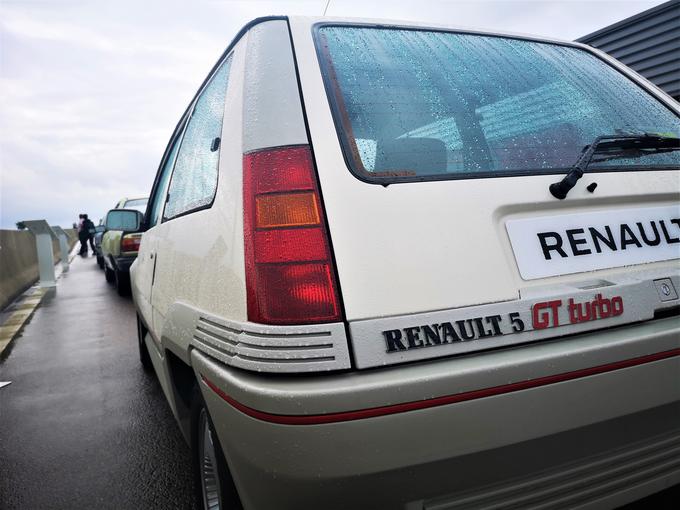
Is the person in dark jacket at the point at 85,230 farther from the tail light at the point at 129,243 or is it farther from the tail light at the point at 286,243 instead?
the tail light at the point at 286,243

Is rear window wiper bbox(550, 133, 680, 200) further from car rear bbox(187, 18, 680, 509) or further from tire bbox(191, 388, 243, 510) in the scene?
tire bbox(191, 388, 243, 510)

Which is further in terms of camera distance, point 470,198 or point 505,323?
point 470,198

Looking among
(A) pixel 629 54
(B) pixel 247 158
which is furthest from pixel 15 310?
(A) pixel 629 54

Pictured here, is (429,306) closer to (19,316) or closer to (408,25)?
(408,25)

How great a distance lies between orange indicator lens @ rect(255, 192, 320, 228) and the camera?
49.9 inches

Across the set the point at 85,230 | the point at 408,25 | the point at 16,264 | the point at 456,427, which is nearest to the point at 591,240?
the point at 456,427

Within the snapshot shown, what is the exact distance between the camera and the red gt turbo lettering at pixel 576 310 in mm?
1286

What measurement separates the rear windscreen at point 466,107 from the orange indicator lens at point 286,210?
0.55 feet

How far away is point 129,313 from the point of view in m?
7.36

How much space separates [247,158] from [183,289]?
666 millimetres

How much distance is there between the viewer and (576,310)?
51.7 inches

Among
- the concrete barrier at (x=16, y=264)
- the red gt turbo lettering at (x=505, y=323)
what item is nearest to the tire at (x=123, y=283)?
the concrete barrier at (x=16, y=264)

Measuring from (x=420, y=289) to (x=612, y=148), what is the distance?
2.87 ft

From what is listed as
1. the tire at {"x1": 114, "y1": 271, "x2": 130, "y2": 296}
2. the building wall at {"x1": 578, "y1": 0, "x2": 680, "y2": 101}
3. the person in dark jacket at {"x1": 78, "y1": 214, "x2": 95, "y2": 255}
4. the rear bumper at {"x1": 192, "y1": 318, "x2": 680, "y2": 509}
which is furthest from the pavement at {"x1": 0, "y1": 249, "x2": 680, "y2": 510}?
the person in dark jacket at {"x1": 78, "y1": 214, "x2": 95, "y2": 255}
